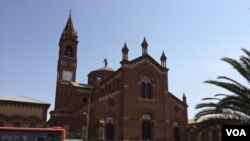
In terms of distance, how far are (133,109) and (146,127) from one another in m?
3.47

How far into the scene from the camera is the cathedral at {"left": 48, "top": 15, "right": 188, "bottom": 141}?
4247 centimetres

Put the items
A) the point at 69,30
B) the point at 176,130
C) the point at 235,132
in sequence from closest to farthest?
1. the point at 235,132
2. the point at 176,130
3. the point at 69,30

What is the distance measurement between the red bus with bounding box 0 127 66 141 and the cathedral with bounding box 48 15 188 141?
12.8m

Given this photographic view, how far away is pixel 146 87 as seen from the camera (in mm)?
46344

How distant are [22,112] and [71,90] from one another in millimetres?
15124

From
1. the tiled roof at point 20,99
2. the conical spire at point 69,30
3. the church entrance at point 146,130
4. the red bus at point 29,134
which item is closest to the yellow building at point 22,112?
the tiled roof at point 20,99

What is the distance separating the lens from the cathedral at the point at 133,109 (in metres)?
42.5

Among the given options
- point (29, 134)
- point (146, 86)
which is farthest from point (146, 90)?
point (29, 134)

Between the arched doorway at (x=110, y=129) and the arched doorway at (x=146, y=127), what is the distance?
4534mm

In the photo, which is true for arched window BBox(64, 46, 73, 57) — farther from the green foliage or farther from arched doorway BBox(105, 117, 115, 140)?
arched doorway BBox(105, 117, 115, 140)

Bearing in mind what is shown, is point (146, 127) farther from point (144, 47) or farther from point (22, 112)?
point (22, 112)

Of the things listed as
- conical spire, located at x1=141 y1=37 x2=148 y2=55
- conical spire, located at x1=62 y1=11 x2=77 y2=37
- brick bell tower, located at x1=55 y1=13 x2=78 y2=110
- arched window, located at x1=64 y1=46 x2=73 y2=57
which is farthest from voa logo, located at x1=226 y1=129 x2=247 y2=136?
conical spire, located at x1=62 y1=11 x2=77 y2=37

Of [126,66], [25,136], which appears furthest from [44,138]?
[126,66]

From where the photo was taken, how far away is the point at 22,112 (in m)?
43.4
